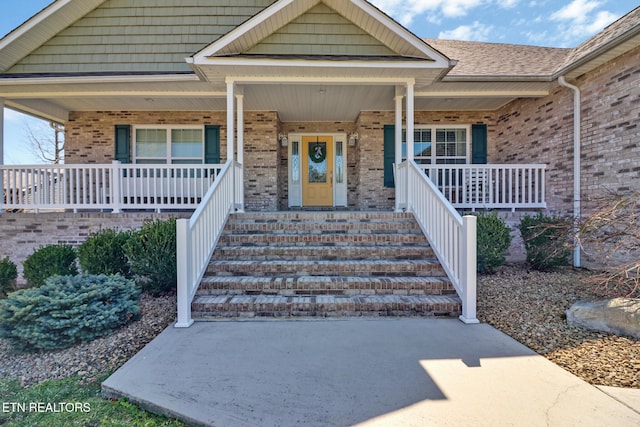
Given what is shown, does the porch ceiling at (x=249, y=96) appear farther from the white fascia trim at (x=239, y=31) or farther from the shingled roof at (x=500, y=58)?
the white fascia trim at (x=239, y=31)

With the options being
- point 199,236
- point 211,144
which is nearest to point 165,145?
point 211,144

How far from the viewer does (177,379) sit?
2551mm

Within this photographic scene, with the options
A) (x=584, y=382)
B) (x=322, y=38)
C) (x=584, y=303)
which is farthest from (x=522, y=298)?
(x=322, y=38)

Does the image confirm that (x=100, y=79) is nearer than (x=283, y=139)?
Yes

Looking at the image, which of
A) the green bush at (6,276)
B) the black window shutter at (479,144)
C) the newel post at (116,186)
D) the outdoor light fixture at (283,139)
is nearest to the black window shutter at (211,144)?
the outdoor light fixture at (283,139)

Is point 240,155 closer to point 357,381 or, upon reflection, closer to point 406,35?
point 406,35

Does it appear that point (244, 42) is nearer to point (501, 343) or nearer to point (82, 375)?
point (82, 375)

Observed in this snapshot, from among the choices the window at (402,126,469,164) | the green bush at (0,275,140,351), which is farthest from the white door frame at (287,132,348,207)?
the green bush at (0,275,140,351)

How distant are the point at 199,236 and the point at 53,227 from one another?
447 cm

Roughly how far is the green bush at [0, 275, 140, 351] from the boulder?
5.10 m

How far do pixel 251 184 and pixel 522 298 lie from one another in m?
6.46

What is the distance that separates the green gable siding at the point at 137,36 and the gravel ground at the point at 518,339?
220 inches

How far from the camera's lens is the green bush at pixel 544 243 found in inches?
227

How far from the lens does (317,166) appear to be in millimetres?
9578
